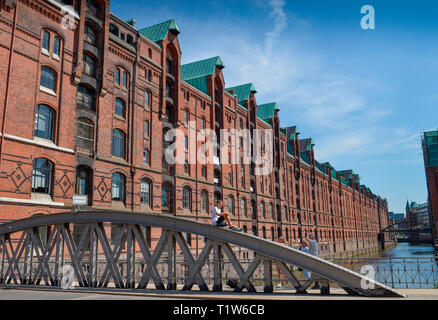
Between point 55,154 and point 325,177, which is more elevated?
point 325,177

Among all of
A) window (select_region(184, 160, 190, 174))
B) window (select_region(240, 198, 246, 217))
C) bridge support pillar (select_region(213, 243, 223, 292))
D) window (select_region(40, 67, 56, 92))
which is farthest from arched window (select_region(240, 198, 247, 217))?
bridge support pillar (select_region(213, 243, 223, 292))

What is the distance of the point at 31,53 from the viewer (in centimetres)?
1714

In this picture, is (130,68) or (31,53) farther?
(130,68)

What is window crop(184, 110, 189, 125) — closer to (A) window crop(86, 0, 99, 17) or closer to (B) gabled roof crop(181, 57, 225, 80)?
(B) gabled roof crop(181, 57, 225, 80)

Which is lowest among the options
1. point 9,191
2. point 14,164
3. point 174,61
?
point 9,191

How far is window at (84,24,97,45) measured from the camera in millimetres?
20652

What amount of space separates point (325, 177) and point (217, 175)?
129 ft

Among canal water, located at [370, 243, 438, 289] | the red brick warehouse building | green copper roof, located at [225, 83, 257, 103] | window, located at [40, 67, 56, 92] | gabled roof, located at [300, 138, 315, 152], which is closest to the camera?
canal water, located at [370, 243, 438, 289]

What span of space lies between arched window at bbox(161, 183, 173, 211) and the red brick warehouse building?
3.1 inches

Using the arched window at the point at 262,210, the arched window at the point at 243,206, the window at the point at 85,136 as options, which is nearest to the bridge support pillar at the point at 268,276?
the window at the point at 85,136

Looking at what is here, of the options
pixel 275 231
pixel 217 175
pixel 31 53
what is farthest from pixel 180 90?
pixel 275 231

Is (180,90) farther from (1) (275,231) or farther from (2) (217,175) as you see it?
(1) (275,231)

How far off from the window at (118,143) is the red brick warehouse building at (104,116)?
6cm

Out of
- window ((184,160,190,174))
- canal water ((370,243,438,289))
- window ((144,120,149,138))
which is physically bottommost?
canal water ((370,243,438,289))
